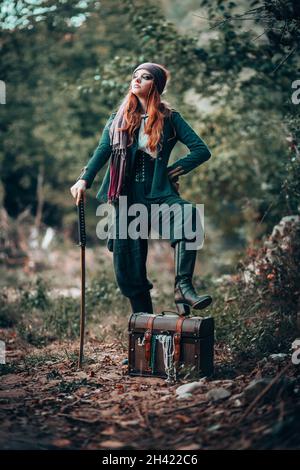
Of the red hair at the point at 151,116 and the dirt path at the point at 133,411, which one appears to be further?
the red hair at the point at 151,116

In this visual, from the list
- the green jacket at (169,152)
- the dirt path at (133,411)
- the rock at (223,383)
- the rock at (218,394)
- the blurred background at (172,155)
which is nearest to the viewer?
the dirt path at (133,411)

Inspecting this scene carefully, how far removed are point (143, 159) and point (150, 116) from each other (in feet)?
1.14

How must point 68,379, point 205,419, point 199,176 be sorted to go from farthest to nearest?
point 199,176, point 68,379, point 205,419

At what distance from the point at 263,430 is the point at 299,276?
2.82 meters

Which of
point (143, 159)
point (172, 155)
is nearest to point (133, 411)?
point (143, 159)

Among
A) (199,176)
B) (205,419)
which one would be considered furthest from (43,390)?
(199,176)

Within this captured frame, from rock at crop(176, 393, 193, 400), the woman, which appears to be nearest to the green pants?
the woman

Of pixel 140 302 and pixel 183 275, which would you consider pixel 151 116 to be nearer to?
pixel 183 275

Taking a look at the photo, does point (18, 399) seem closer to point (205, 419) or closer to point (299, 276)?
point (205, 419)

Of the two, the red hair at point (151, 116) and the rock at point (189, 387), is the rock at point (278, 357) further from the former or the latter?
the red hair at point (151, 116)

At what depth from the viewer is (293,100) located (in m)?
6.22

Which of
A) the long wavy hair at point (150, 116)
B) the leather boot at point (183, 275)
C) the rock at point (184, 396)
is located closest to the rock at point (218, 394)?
the rock at point (184, 396)

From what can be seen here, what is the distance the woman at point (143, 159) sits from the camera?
15.0 feet

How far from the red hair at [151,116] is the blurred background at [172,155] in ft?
3.25
